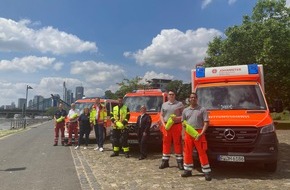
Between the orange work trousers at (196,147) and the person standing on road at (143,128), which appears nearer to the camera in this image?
the orange work trousers at (196,147)

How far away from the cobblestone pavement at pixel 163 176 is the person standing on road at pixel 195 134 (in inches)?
12.6

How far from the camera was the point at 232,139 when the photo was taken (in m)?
7.40

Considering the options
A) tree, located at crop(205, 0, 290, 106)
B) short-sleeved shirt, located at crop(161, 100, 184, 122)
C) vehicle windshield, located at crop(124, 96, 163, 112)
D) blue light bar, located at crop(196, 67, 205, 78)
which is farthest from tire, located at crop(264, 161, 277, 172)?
tree, located at crop(205, 0, 290, 106)

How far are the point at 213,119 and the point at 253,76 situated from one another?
2.35 meters

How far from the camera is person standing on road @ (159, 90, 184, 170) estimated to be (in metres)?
8.57

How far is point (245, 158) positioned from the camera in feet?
23.9

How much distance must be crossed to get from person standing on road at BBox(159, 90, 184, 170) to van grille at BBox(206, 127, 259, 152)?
1187 millimetres

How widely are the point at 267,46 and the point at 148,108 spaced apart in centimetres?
1658

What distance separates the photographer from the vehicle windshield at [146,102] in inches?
494

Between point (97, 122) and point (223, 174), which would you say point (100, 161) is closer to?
point (97, 122)

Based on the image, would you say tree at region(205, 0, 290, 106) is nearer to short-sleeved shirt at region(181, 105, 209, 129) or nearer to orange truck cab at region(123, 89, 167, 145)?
orange truck cab at region(123, 89, 167, 145)

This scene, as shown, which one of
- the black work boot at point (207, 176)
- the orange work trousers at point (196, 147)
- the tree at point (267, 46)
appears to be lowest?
the black work boot at point (207, 176)

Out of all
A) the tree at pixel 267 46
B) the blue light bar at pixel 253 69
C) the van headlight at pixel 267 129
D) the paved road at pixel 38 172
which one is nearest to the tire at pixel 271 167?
the van headlight at pixel 267 129

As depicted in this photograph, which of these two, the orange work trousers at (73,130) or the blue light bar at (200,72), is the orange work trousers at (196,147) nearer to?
the blue light bar at (200,72)
